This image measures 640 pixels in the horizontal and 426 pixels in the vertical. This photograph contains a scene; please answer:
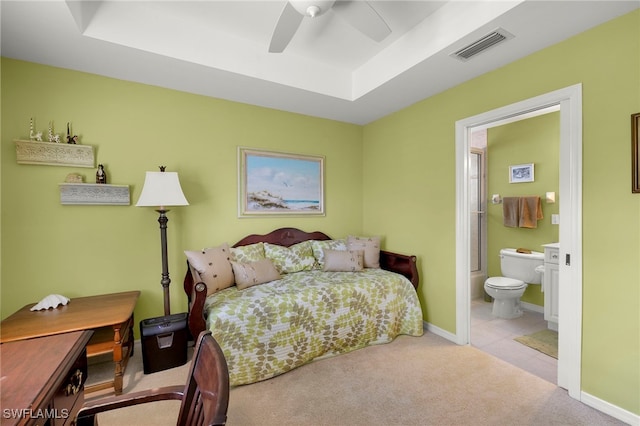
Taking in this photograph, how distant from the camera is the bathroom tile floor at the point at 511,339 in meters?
2.39

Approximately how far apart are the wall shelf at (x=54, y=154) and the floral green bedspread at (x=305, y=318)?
1620 mm

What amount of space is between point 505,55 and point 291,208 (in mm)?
2489

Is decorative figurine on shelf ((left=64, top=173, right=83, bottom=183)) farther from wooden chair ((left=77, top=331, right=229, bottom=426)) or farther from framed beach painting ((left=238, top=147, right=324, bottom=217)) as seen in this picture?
wooden chair ((left=77, top=331, right=229, bottom=426))

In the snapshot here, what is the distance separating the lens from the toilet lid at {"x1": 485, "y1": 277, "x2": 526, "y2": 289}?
11.0 ft

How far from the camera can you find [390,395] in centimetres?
204

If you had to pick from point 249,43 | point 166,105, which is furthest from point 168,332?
point 249,43

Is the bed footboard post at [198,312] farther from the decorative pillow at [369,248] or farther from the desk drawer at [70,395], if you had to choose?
the decorative pillow at [369,248]

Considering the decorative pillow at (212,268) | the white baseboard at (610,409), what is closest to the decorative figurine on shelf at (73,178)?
the decorative pillow at (212,268)

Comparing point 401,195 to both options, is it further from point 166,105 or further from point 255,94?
point 166,105

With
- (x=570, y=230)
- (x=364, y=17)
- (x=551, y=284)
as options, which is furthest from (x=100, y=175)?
(x=551, y=284)

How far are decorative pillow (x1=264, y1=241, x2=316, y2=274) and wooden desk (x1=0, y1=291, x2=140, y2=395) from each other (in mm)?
1303

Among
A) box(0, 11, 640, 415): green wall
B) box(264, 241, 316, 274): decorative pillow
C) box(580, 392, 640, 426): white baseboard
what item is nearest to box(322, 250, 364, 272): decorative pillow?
box(264, 241, 316, 274): decorative pillow

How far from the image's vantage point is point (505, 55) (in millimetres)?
2234

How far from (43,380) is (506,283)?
4.03 meters
